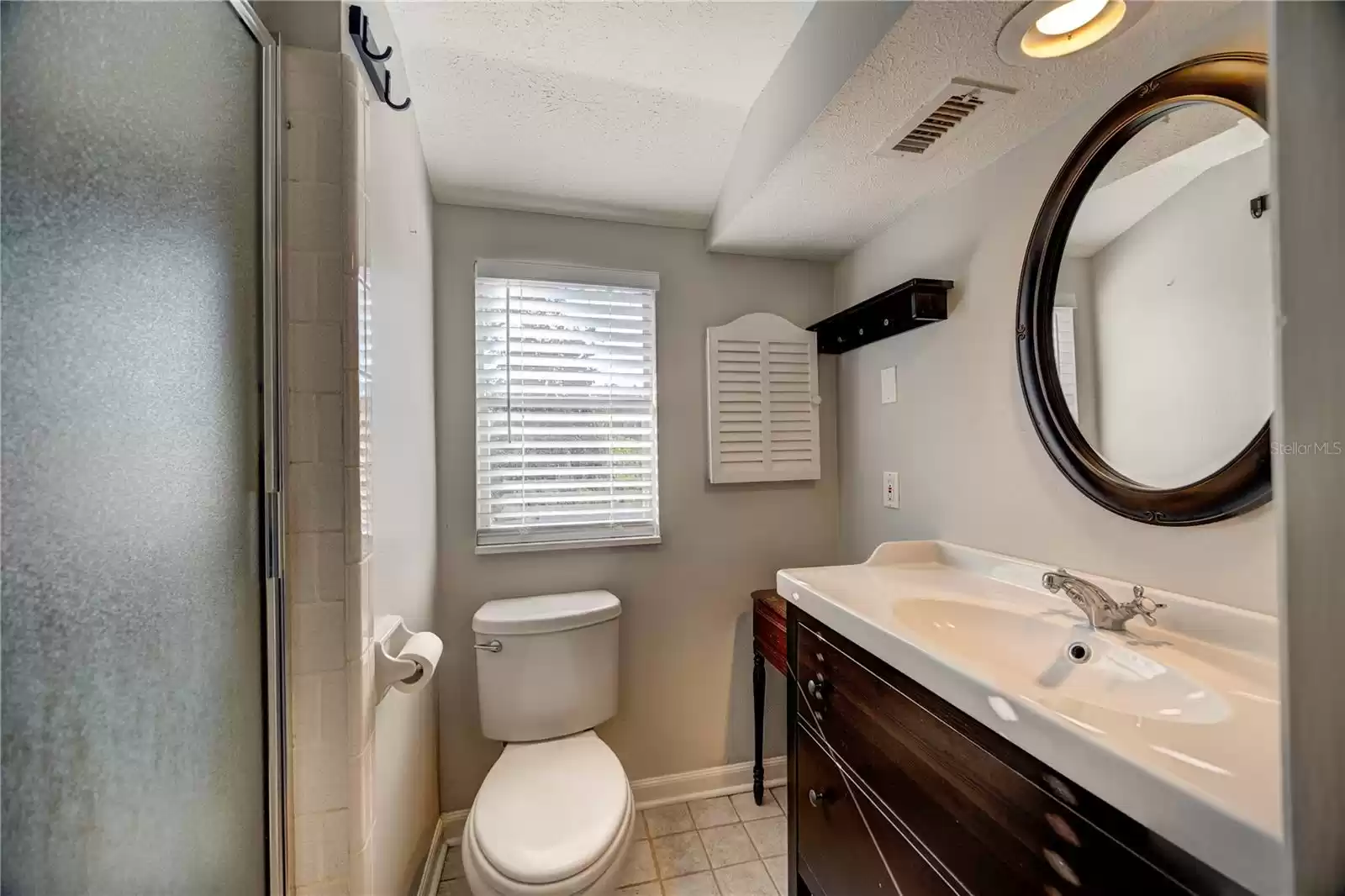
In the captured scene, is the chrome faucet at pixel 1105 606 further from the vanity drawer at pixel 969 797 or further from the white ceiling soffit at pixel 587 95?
the white ceiling soffit at pixel 587 95

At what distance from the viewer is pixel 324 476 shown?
2.65 feet

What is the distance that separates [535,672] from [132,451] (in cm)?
123

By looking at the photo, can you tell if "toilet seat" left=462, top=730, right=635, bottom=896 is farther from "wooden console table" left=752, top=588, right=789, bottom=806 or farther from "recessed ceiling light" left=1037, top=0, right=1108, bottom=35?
"recessed ceiling light" left=1037, top=0, right=1108, bottom=35

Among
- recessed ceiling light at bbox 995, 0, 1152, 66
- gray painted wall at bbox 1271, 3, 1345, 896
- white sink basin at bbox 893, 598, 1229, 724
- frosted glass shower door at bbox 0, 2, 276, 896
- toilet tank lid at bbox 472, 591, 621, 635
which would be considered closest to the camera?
gray painted wall at bbox 1271, 3, 1345, 896

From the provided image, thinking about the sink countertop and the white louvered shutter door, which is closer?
the sink countertop

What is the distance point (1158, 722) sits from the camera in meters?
0.61

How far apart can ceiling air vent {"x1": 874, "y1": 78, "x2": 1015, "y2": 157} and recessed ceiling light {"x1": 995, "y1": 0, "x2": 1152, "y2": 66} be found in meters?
0.08

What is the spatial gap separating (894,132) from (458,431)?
150 cm

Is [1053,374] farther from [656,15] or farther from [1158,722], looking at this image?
[656,15]

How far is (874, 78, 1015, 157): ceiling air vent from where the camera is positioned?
1.01 metres

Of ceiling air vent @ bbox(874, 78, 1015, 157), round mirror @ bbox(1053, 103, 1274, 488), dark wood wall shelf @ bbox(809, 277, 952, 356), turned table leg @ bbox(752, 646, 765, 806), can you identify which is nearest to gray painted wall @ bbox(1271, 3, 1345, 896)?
round mirror @ bbox(1053, 103, 1274, 488)

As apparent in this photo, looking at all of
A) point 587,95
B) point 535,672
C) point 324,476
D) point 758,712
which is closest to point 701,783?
point 758,712

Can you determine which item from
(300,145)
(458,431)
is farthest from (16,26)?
(458,431)

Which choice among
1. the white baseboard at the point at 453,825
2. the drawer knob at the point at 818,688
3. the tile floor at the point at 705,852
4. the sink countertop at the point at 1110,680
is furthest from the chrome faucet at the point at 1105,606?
the white baseboard at the point at 453,825
